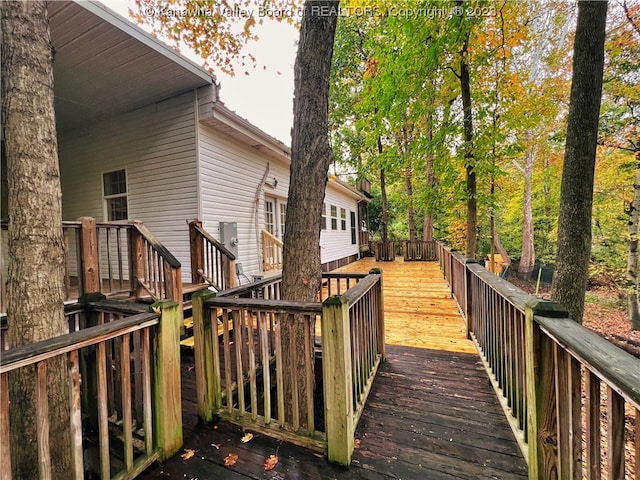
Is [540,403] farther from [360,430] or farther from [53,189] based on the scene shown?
[53,189]

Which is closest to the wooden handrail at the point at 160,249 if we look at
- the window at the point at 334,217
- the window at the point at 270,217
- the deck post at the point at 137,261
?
the deck post at the point at 137,261

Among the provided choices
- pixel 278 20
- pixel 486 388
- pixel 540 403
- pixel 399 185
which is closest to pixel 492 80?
pixel 278 20

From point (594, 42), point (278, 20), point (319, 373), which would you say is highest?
point (278, 20)

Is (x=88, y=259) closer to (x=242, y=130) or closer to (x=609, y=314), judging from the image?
(x=242, y=130)

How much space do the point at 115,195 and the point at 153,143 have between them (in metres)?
1.68

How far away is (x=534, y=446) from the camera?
1.54 meters

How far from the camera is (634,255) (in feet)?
28.3

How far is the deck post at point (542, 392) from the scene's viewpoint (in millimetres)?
1442

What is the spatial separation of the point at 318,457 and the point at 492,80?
27.2 feet

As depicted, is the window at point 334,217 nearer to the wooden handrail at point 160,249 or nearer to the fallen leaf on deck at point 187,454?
the wooden handrail at point 160,249

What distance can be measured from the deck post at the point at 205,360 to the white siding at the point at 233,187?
3702mm

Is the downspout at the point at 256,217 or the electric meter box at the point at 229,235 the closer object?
the electric meter box at the point at 229,235

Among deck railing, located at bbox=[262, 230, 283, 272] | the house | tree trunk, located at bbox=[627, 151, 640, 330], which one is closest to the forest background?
tree trunk, located at bbox=[627, 151, 640, 330]

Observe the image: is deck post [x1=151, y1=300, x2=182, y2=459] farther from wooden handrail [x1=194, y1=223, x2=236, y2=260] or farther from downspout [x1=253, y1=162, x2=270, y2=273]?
downspout [x1=253, y1=162, x2=270, y2=273]
